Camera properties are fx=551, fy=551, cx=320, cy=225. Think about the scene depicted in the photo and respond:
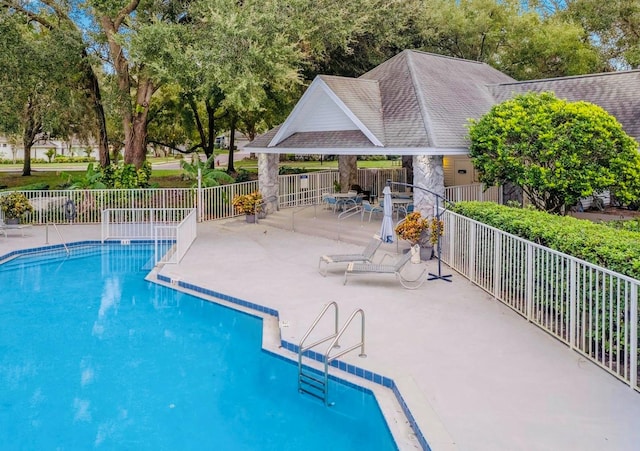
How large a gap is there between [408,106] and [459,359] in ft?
38.7

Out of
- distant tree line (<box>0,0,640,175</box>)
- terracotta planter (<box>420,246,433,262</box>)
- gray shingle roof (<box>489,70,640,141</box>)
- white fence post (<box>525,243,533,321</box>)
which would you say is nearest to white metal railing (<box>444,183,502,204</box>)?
terracotta planter (<box>420,246,433,262</box>)

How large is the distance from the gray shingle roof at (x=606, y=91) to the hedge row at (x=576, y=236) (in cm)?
750

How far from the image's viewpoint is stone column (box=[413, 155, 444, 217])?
16156 mm

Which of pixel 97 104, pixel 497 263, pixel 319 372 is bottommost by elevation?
pixel 319 372

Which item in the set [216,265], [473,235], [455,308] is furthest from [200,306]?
[473,235]

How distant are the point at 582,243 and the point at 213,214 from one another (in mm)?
16760

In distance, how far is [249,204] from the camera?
862 inches

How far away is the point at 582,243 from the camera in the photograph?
843cm

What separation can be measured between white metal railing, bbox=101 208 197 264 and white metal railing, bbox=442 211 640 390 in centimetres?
805

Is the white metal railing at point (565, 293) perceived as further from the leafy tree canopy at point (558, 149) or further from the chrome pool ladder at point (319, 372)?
the leafy tree canopy at point (558, 149)

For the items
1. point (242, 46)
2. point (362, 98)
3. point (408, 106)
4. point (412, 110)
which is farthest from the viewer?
point (362, 98)

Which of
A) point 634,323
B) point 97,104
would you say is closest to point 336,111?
point 634,323

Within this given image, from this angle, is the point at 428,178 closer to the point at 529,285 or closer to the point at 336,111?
the point at 336,111

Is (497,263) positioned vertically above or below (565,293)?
above
